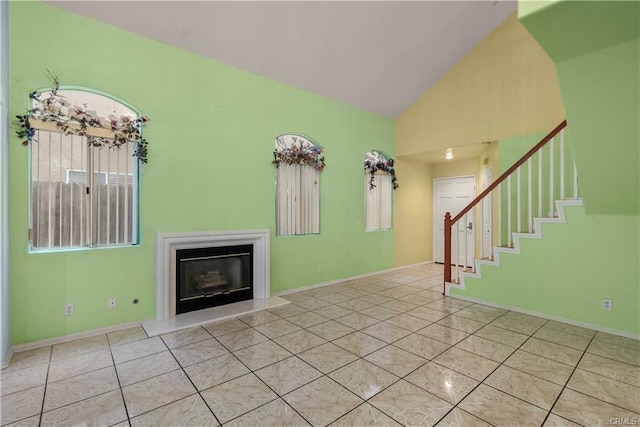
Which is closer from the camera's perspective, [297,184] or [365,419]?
[365,419]

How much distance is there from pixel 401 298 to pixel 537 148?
273cm

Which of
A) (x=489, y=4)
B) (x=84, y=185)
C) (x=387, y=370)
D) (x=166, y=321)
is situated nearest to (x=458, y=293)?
(x=387, y=370)

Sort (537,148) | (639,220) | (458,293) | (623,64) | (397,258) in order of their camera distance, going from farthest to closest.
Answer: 1. (397,258)
2. (458,293)
3. (537,148)
4. (639,220)
5. (623,64)

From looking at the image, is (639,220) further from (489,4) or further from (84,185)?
(84,185)

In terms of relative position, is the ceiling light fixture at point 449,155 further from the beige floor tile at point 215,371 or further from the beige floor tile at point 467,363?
the beige floor tile at point 215,371

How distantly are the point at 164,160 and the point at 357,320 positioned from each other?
10.1 feet

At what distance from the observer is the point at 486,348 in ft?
9.48

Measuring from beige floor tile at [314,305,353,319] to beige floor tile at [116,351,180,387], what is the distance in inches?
71.4

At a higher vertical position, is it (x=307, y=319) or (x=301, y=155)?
(x=301, y=155)

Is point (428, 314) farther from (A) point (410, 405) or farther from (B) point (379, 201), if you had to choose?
(B) point (379, 201)

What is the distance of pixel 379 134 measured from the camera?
6.23 meters

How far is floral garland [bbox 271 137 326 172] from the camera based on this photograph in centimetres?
470

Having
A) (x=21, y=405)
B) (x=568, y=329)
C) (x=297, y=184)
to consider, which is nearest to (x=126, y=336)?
(x=21, y=405)

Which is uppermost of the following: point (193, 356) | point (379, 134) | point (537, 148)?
point (379, 134)
